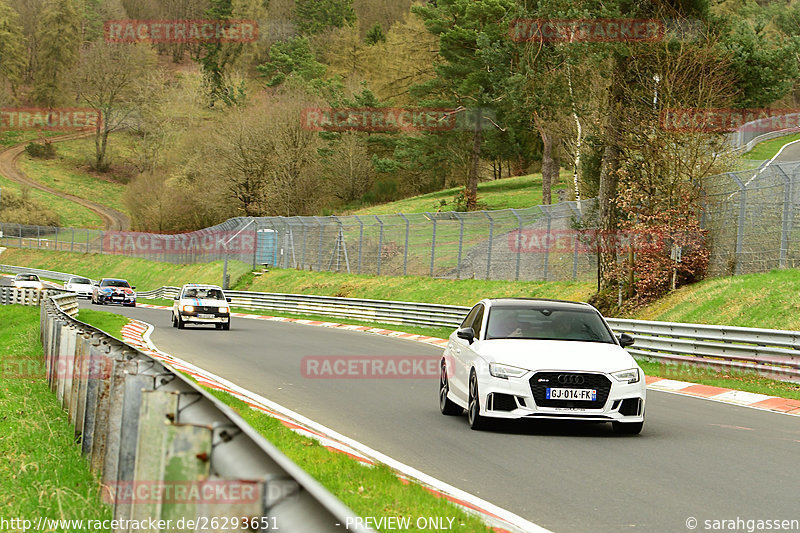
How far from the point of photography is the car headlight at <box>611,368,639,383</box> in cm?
1101

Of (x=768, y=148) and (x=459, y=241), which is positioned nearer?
(x=459, y=241)

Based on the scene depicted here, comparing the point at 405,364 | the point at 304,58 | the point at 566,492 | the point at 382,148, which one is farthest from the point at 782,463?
the point at 304,58

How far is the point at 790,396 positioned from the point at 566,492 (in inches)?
382

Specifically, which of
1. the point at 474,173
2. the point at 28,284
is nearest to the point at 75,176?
the point at 474,173

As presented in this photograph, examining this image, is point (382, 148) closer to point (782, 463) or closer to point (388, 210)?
point (388, 210)

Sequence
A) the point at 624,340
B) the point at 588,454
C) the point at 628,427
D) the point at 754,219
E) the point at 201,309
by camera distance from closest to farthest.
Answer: the point at 588,454, the point at 628,427, the point at 624,340, the point at 754,219, the point at 201,309

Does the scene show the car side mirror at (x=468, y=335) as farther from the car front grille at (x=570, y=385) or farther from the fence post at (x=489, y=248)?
the fence post at (x=489, y=248)

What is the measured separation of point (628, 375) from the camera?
11102mm

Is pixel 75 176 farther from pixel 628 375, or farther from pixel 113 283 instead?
pixel 628 375

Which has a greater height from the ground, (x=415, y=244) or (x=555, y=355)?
(x=415, y=244)

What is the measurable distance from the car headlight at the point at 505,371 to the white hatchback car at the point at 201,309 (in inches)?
906

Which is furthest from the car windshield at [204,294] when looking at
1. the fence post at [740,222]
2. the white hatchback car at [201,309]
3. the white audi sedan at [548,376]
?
the white audi sedan at [548,376]

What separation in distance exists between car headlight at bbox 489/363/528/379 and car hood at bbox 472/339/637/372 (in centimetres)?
5

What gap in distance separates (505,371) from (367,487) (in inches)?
143
